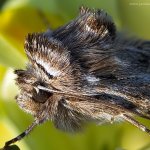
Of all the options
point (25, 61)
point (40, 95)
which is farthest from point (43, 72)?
point (25, 61)

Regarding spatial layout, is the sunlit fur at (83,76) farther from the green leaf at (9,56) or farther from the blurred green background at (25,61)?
the green leaf at (9,56)

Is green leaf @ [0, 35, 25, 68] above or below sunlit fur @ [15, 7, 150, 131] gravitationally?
above

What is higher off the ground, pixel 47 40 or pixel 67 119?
pixel 47 40

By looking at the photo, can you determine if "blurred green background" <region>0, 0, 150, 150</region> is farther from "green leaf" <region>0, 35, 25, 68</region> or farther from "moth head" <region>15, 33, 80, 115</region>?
"moth head" <region>15, 33, 80, 115</region>

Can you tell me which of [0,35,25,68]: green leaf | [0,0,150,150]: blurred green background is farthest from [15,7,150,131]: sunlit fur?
[0,35,25,68]: green leaf

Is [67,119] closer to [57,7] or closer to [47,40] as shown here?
[47,40]

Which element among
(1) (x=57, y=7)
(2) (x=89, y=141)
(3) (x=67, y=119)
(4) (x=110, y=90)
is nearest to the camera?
(4) (x=110, y=90)

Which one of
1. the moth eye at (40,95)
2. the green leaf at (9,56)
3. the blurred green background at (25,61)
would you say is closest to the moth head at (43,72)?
the moth eye at (40,95)

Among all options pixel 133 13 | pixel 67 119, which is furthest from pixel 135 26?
pixel 67 119
